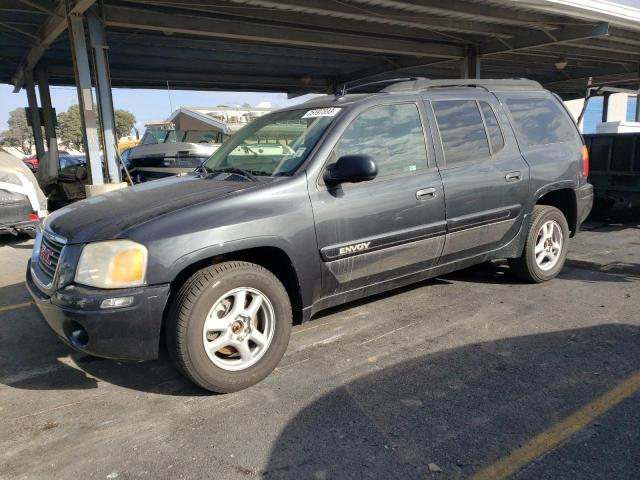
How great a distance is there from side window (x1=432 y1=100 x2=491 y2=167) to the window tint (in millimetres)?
506

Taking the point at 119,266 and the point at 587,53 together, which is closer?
the point at 119,266

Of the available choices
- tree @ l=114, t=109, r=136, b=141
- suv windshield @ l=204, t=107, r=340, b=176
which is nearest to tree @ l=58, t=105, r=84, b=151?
tree @ l=114, t=109, r=136, b=141

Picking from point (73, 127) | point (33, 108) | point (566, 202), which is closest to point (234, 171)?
point (566, 202)

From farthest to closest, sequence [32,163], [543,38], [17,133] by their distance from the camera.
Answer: [17,133] < [32,163] < [543,38]

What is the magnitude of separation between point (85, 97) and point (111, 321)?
8.67 m

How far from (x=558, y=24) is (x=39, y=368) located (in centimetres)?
1406

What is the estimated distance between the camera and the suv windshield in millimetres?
3492

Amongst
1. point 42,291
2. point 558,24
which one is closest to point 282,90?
point 558,24

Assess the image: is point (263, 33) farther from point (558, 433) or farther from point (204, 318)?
point (558, 433)

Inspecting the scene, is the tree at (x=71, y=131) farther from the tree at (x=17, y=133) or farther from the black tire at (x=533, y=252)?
the black tire at (x=533, y=252)

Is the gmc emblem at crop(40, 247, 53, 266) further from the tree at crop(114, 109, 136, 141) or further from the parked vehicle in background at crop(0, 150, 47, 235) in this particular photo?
the tree at crop(114, 109, 136, 141)

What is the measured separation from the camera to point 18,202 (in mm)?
6766

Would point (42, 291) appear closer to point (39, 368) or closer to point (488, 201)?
point (39, 368)

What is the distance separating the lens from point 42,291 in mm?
3051
